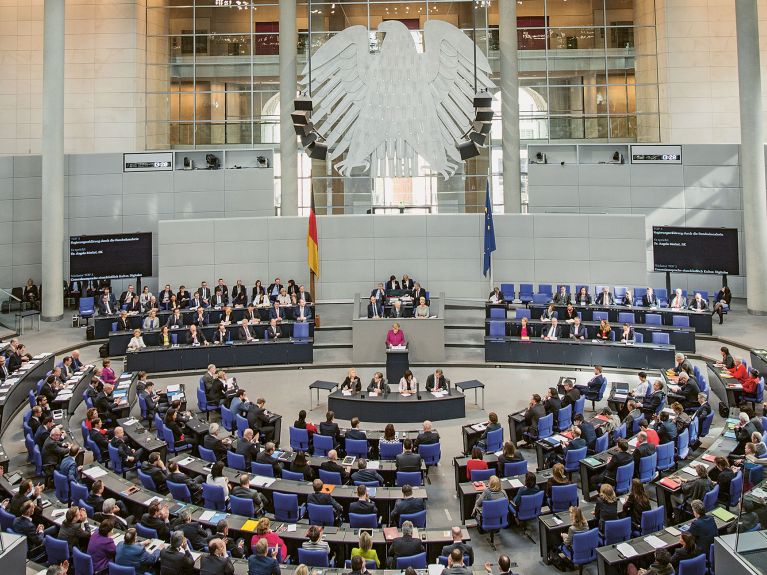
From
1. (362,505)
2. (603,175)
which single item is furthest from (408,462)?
(603,175)

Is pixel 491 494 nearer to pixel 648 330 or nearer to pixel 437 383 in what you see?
pixel 437 383

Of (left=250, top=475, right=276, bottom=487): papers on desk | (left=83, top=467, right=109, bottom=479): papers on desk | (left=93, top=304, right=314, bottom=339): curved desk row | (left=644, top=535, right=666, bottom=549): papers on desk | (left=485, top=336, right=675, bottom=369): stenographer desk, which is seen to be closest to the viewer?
(left=644, top=535, right=666, bottom=549): papers on desk

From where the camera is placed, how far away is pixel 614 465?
368 inches

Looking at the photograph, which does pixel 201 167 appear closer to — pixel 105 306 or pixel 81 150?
pixel 81 150

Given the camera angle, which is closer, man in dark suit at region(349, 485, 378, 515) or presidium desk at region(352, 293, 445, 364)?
man in dark suit at region(349, 485, 378, 515)

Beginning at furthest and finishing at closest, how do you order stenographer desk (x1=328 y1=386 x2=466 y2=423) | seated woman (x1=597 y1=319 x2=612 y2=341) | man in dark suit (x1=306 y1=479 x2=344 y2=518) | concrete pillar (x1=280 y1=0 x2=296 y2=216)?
1. concrete pillar (x1=280 y1=0 x2=296 y2=216)
2. seated woman (x1=597 y1=319 x2=612 y2=341)
3. stenographer desk (x1=328 y1=386 x2=466 y2=423)
4. man in dark suit (x1=306 y1=479 x2=344 y2=518)

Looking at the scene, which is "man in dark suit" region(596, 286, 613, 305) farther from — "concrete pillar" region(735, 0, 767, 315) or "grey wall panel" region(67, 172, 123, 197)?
"grey wall panel" region(67, 172, 123, 197)

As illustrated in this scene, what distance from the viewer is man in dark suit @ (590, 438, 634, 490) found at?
9.30m

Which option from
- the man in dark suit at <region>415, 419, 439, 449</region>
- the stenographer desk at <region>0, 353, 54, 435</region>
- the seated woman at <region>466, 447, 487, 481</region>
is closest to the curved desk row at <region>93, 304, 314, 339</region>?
the stenographer desk at <region>0, 353, 54, 435</region>

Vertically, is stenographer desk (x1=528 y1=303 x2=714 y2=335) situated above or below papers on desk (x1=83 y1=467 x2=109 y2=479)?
above

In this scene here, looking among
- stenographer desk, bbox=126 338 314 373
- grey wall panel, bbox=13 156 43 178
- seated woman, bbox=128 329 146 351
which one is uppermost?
grey wall panel, bbox=13 156 43 178

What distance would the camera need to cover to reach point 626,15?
85.4 feet

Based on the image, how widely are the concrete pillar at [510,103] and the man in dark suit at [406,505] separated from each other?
16.8 meters

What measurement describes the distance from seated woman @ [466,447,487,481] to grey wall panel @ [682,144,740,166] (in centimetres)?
1824
